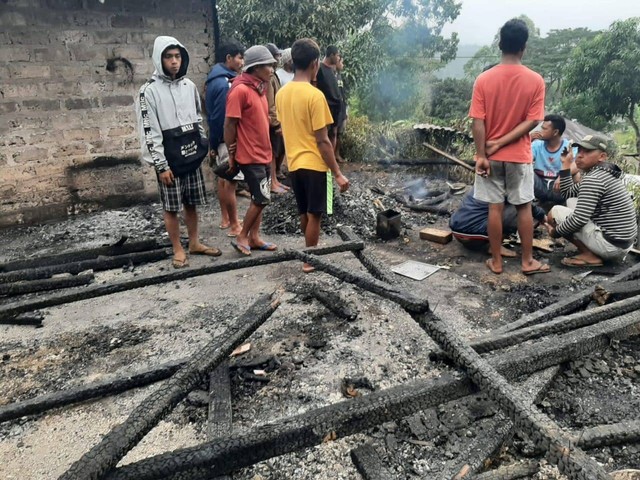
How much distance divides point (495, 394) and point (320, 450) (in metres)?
0.98

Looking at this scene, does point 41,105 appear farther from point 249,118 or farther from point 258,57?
point 258,57

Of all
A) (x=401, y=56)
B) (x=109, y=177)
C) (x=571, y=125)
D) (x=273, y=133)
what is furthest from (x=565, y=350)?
(x=401, y=56)

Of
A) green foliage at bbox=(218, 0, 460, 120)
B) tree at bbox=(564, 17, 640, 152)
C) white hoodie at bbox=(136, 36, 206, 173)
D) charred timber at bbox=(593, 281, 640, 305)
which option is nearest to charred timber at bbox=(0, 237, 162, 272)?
white hoodie at bbox=(136, 36, 206, 173)

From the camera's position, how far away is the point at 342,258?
489 cm

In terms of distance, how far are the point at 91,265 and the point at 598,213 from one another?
197 inches

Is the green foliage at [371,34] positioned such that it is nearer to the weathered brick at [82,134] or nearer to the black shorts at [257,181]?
the weathered brick at [82,134]

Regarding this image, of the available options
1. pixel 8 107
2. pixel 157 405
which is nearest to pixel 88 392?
pixel 157 405

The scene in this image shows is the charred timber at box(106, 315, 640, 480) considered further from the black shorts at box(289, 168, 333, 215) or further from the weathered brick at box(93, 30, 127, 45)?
the weathered brick at box(93, 30, 127, 45)

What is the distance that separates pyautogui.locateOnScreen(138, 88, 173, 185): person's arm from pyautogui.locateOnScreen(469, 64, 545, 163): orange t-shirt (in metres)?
2.93

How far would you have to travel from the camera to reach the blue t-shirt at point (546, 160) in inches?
222

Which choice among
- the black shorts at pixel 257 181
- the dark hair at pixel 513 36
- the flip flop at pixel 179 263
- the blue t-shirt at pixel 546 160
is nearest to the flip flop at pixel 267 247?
the black shorts at pixel 257 181

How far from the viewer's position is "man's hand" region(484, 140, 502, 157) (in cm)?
413

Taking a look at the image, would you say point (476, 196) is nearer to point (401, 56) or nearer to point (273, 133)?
point (273, 133)

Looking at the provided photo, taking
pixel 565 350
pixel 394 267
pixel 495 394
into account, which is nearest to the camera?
pixel 495 394
